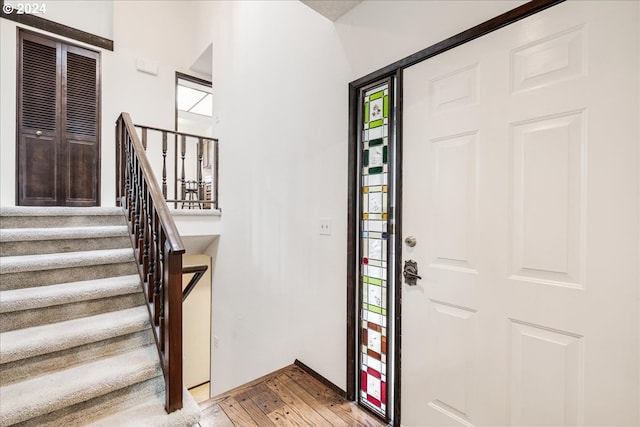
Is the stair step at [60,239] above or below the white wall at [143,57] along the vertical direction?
below

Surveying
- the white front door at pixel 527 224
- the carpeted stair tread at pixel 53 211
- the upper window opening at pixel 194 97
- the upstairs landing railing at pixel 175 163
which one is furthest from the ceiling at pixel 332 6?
the upper window opening at pixel 194 97

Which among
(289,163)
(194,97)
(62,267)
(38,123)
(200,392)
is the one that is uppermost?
(194,97)

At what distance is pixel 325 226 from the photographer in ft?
6.81

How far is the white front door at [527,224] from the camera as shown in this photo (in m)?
1.02

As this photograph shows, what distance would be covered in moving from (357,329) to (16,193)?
379cm

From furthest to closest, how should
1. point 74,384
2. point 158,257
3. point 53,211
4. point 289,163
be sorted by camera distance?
point 289,163, point 53,211, point 158,257, point 74,384

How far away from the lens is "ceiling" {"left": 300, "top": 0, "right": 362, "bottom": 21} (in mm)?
1786

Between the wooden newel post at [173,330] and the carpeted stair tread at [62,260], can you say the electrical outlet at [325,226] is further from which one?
the carpeted stair tread at [62,260]

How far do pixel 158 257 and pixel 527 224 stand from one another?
5.97ft

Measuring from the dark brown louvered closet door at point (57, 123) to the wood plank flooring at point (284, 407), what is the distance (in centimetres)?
311

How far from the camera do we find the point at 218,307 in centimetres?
353

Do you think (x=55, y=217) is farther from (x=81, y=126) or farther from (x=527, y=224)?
(x=527, y=224)

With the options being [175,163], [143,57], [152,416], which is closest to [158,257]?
[152,416]

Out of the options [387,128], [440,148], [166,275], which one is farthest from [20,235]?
[440,148]
